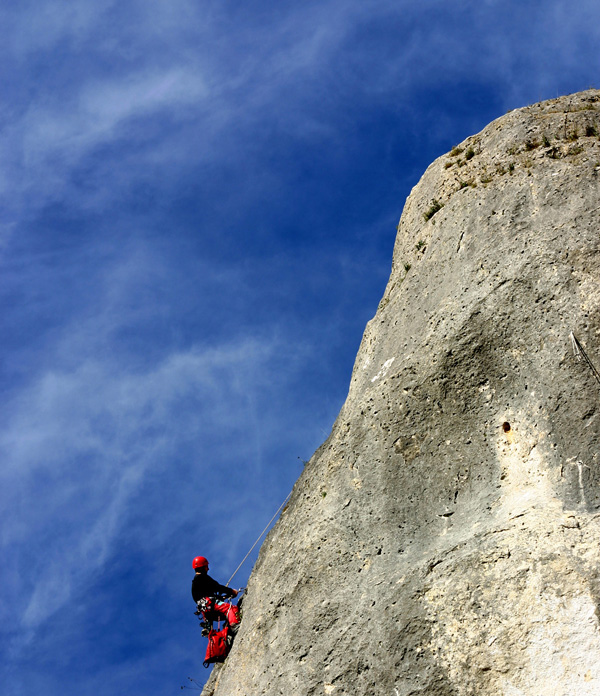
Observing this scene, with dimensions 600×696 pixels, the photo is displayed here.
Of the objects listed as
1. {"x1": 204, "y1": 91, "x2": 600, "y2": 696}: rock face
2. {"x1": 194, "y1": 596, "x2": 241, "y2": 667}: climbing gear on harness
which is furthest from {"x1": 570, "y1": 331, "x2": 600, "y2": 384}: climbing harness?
{"x1": 194, "y1": 596, "x2": 241, "y2": 667}: climbing gear on harness

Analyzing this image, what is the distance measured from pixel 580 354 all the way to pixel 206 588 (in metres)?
8.28

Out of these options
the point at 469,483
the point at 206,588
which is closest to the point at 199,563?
the point at 206,588

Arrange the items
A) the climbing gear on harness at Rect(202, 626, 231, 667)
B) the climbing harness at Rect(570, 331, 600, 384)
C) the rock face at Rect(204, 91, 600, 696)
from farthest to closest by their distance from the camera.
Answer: the climbing gear on harness at Rect(202, 626, 231, 667)
the climbing harness at Rect(570, 331, 600, 384)
the rock face at Rect(204, 91, 600, 696)

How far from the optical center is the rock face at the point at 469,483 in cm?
842

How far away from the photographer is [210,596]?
46.4 ft

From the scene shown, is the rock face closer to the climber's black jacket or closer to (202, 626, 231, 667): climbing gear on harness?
(202, 626, 231, 667): climbing gear on harness

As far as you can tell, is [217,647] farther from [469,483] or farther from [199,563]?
[469,483]

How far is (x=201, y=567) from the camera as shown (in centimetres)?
1466

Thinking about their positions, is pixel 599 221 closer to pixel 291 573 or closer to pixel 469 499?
pixel 469 499

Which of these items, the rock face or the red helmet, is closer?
the rock face

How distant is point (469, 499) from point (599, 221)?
13.2 ft

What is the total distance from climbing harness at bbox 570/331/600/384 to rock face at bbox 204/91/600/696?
0.16 ft

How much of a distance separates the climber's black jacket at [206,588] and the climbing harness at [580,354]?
7.87 metres

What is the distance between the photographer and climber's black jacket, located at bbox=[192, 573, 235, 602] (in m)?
14.2
